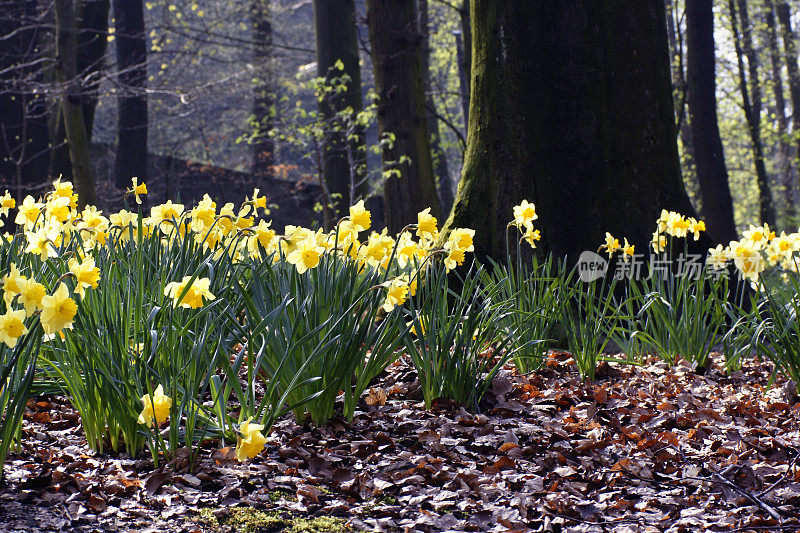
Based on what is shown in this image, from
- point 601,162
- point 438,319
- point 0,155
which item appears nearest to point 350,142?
point 0,155

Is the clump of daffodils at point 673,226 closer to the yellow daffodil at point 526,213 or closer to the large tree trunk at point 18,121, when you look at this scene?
the yellow daffodil at point 526,213

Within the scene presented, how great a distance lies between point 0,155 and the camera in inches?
373

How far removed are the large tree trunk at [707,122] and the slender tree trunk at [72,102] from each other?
7.74 m

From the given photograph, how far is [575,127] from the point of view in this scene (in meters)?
4.18

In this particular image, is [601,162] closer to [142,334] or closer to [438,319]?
[438,319]

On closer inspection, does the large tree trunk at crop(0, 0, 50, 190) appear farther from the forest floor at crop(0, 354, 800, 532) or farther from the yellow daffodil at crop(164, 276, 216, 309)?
the yellow daffodil at crop(164, 276, 216, 309)

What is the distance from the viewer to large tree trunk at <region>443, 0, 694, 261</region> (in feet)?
13.7

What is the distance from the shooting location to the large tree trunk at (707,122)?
9539mm

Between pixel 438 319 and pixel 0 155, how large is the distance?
8.91 meters

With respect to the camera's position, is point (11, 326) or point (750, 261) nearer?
Result: point (11, 326)

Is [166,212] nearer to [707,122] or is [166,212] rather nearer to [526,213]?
[526,213]

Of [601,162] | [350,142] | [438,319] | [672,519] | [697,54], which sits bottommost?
[672,519]

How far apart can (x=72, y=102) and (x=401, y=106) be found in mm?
3386

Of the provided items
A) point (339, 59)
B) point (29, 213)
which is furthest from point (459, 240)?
point (339, 59)
